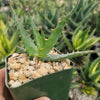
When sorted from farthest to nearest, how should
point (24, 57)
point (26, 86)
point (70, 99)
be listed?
point (70, 99)
point (24, 57)
point (26, 86)

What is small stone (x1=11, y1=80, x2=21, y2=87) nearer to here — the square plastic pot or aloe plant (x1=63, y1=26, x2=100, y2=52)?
the square plastic pot

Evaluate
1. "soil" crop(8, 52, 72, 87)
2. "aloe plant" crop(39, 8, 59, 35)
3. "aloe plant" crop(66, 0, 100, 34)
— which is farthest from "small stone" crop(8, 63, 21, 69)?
"aloe plant" crop(66, 0, 100, 34)

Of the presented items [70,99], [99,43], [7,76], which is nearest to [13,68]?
[7,76]

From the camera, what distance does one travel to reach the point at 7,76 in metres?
0.51

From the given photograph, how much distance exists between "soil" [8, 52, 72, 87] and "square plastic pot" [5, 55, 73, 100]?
0.02 meters

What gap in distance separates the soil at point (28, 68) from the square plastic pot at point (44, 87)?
0.8 inches

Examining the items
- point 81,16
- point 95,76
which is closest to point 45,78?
point 95,76

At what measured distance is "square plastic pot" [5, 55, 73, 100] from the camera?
18.0 inches

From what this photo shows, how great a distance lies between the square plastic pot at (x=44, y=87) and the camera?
1.50ft

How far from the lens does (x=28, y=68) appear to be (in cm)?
51

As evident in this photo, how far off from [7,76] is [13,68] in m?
0.04

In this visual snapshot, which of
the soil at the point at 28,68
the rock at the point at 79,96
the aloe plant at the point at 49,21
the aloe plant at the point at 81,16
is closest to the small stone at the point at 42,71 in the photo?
the soil at the point at 28,68

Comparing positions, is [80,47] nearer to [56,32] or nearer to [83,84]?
[83,84]

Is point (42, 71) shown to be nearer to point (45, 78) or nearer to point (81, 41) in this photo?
point (45, 78)
